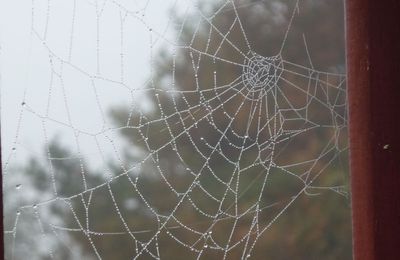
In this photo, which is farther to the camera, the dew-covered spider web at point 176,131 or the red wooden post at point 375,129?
the dew-covered spider web at point 176,131

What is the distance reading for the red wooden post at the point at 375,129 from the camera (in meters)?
0.59

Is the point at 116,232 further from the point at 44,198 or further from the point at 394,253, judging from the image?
the point at 394,253

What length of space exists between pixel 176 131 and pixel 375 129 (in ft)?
0.95

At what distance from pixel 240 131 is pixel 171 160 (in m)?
0.12

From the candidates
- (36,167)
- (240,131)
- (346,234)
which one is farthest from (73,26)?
(346,234)

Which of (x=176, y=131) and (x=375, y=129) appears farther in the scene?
(x=176, y=131)

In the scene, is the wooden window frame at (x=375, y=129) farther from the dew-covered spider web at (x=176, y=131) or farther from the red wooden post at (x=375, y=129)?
the dew-covered spider web at (x=176, y=131)

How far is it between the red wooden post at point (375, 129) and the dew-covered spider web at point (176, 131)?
26cm

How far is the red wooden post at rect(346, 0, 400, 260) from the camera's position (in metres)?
0.59

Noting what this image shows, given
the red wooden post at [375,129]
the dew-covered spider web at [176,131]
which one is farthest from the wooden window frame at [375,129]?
the dew-covered spider web at [176,131]

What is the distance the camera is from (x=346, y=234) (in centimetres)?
93

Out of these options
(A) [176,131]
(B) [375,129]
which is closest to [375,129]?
(B) [375,129]

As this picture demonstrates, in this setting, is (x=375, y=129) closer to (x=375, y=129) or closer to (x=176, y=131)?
(x=375, y=129)

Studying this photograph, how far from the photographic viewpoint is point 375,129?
592 millimetres
